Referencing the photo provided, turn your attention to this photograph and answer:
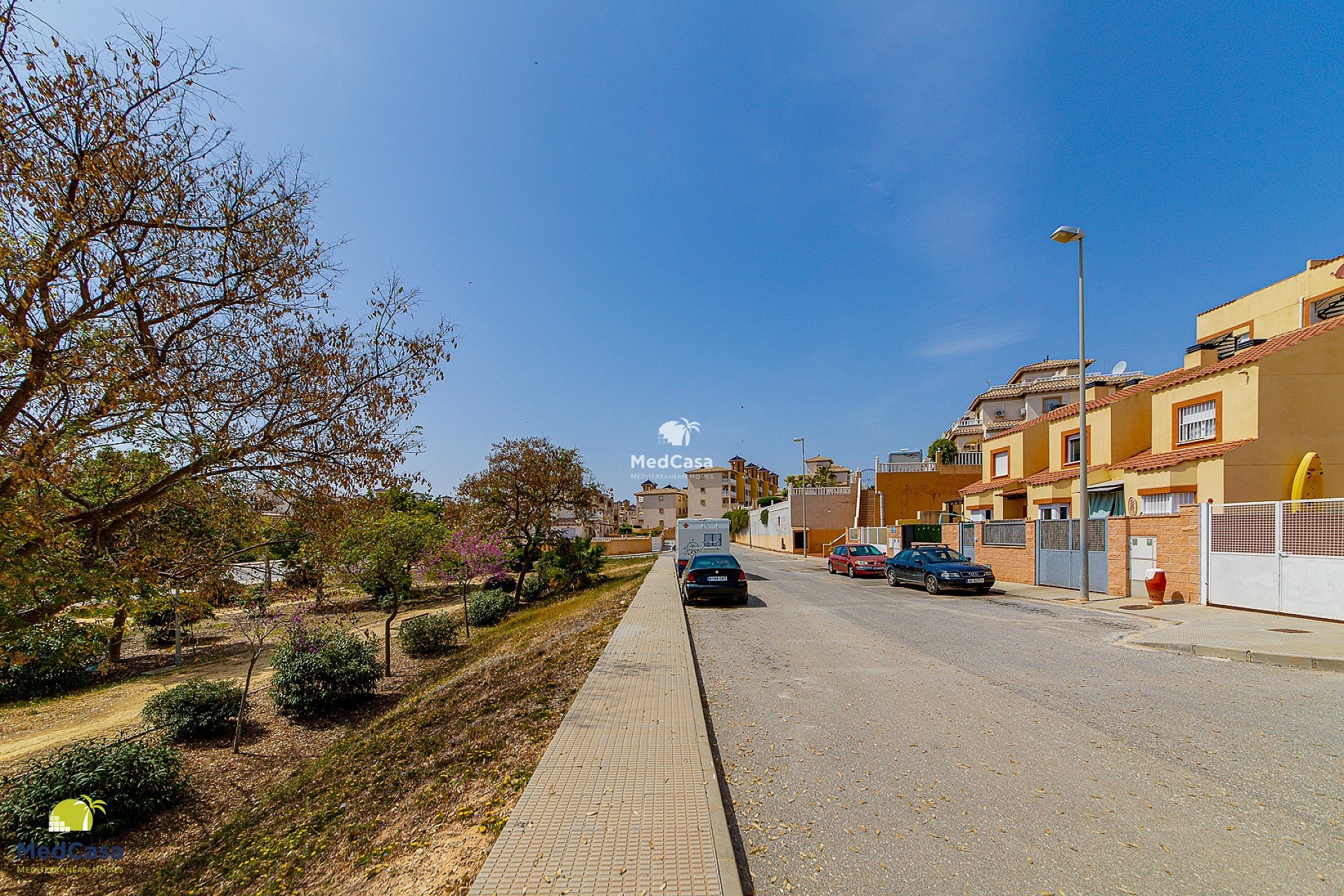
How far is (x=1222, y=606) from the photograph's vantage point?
43.3 feet

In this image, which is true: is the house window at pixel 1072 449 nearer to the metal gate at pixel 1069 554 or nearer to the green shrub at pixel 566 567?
the metal gate at pixel 1069 554

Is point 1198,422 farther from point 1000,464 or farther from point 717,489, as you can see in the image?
point 717,489

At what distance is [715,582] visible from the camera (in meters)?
16.2

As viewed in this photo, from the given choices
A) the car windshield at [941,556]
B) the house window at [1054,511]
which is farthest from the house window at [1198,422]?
the car windshield at [941,556]

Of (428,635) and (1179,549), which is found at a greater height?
(1179,549)

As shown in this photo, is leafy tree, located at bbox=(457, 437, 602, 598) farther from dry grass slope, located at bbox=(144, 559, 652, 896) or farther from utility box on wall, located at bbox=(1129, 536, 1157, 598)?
utility box on wall, located at bbox=(1129, 536, 1157, 598)

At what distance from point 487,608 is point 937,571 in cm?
1568

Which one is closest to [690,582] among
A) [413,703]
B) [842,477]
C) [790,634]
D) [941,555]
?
[790,634]

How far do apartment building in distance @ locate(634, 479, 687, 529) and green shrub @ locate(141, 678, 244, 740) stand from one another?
101 meters

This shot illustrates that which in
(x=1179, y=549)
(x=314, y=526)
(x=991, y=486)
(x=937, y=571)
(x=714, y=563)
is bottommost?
(x=937, y=571)

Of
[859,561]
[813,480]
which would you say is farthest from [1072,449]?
[813,480]

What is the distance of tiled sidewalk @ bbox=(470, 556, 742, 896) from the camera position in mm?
3092

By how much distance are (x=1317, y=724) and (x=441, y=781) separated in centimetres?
Result: 874

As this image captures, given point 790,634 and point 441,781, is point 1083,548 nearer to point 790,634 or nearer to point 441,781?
point 790,634
